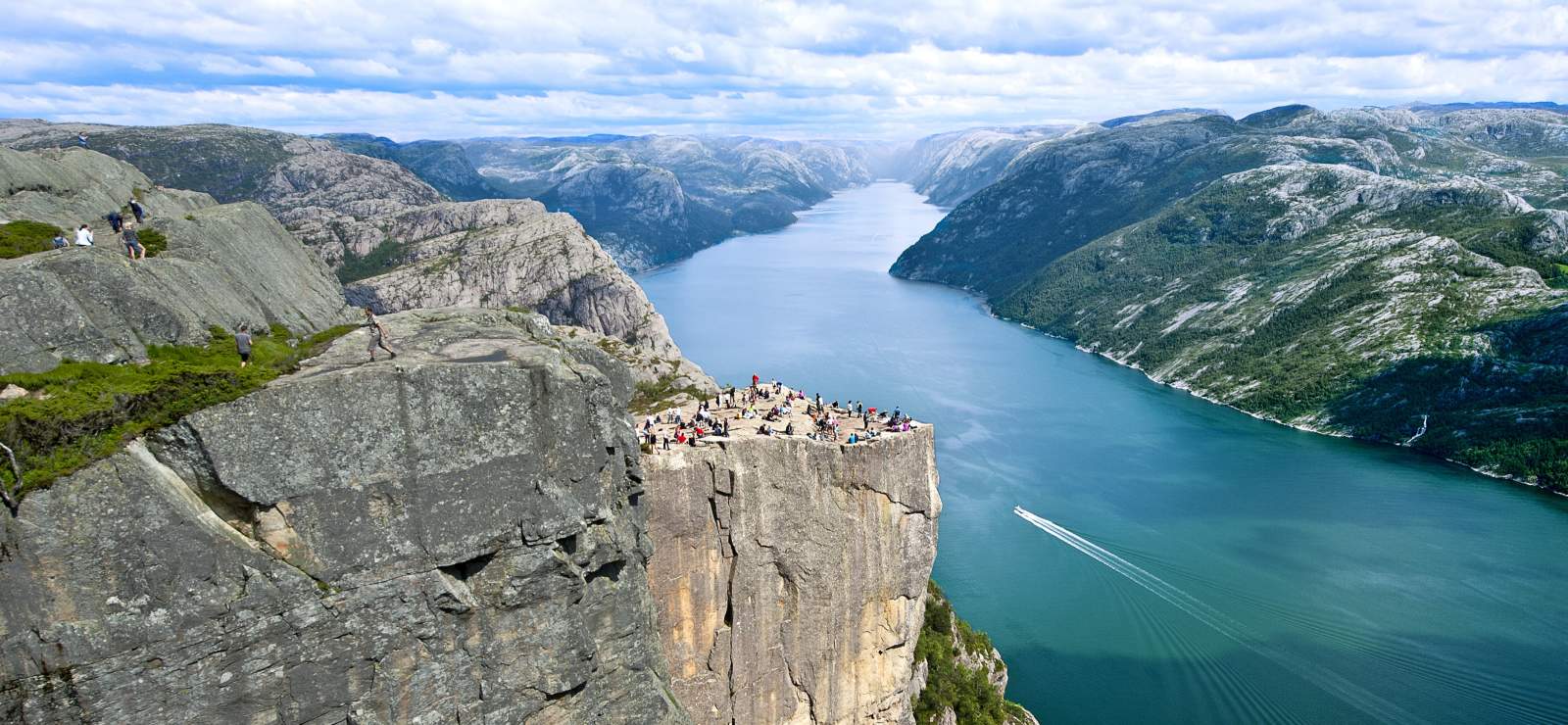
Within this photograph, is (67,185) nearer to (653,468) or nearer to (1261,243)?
(653,468)

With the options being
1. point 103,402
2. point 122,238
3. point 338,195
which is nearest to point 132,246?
point 122,238

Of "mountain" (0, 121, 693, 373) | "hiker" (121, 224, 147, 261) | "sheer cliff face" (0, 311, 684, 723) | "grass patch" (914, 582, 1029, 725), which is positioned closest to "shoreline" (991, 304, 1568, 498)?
"grass patch" (914, 582, 1029, 725)

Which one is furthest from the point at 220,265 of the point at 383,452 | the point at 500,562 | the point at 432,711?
the point at 432,711

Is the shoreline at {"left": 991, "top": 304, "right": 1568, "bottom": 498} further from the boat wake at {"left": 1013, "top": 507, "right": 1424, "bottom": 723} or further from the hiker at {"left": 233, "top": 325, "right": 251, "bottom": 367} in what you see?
the hiker at {"left": 233, "top": 325, "right": 251, "bottom": 367}

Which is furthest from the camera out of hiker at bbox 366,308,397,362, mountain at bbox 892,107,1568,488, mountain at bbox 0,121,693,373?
mountain at bbox 892,107,1568,488

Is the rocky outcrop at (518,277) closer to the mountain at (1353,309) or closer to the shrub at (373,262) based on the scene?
the shrub at (373,262)
